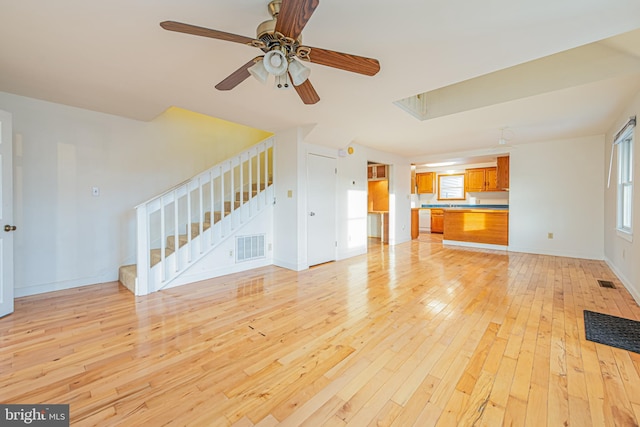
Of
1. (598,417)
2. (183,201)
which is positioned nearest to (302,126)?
(183,201)

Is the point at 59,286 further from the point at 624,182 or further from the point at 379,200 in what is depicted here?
the point at 624,182

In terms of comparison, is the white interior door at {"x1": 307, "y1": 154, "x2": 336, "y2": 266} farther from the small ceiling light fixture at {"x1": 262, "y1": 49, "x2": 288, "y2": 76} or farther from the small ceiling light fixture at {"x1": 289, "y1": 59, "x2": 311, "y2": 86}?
the small ceiling light fixture at {"x1": 262, "y1": 49, "x2": 288, "y2": 76}

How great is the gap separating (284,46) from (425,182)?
342 inches

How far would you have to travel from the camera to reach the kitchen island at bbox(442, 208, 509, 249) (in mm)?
5938

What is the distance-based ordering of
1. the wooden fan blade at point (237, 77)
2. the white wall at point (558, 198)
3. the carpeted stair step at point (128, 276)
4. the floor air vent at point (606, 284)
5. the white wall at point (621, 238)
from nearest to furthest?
1. the wooden fan blade at point (237, 77)
2. the white wall at point (621, 238)
3. the carpeted stair step at point (128, 276)
4. the floor air vent at point (606, 284)
5. the white wall at point (558, 198)

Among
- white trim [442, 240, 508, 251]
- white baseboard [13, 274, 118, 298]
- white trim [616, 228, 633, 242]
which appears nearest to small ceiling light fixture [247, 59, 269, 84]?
white baseboard [13, 274, 118, 298]

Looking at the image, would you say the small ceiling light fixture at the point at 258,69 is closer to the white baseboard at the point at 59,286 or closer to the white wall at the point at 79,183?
the white wall at the point at 79,183

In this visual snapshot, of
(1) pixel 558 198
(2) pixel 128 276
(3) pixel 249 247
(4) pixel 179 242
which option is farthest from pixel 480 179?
(2) pixel 128 276

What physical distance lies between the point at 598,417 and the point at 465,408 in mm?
629

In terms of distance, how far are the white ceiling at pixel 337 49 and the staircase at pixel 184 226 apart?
982 mm

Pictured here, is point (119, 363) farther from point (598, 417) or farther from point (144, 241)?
point (598, 417)

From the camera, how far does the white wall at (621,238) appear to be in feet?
9.44

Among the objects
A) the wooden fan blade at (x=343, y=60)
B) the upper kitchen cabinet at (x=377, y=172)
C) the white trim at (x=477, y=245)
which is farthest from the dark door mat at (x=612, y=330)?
the upper kitchen cabinet at (x=377, y=172)

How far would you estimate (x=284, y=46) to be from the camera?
1611 mm
